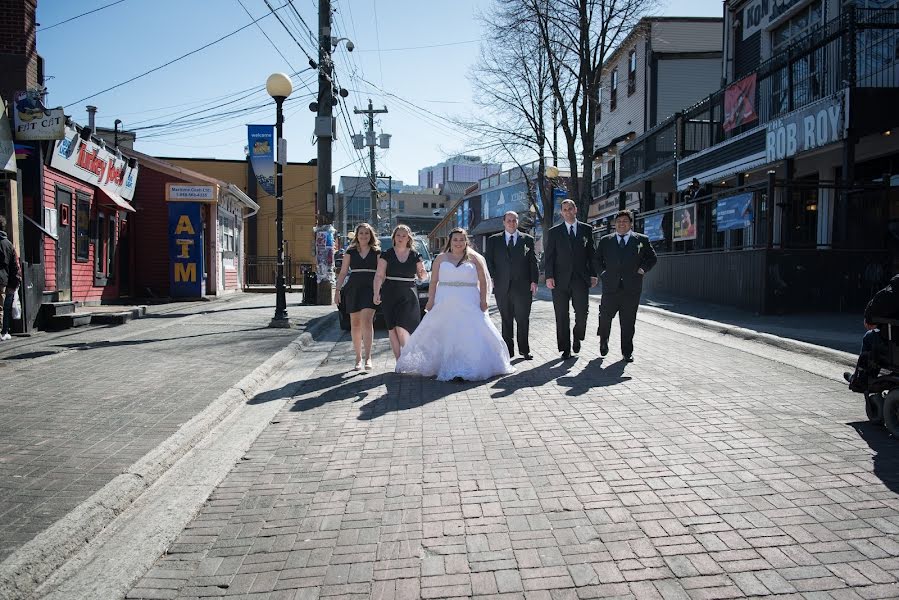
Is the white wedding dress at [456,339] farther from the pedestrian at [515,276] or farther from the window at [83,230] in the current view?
the window at [83,230]

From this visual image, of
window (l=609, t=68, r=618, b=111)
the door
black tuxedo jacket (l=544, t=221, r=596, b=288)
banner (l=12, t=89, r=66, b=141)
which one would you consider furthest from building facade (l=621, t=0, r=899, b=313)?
the door

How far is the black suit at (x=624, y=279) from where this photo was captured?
8.71 meters

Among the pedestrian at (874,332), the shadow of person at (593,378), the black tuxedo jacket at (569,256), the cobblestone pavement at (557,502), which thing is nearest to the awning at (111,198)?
the black tuxedo jacket at (569,256)

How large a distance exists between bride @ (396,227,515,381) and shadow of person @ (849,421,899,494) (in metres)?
3.71

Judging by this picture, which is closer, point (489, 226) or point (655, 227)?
point (655, 227)

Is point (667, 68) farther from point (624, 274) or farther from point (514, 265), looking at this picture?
point (514, 265)

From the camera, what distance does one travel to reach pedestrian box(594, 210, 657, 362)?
871 centimetres

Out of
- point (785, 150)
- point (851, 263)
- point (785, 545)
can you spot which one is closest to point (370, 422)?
point (785, 545)

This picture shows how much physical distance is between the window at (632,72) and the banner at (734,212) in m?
18.9

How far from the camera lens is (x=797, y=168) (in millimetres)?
19859

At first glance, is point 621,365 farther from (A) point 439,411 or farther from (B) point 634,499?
(B) point 634,499

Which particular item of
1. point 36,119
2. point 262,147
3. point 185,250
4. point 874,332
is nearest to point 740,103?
point 262,147

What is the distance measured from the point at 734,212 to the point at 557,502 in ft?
41.8

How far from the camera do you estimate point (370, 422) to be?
5.87m
